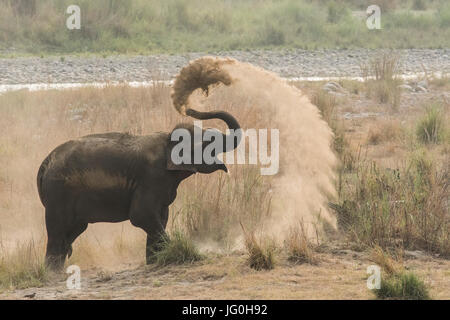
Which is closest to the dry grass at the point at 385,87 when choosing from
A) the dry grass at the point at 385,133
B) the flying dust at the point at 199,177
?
the dry grass at the point at 385,133

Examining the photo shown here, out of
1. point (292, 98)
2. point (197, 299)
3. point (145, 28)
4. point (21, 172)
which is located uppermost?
point (145, 28)

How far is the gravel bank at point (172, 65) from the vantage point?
20.6 metres

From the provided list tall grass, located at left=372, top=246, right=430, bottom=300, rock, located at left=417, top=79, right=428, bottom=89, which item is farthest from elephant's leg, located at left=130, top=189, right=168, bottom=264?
rock, located at left=417, top=79, right=428, bottom=89

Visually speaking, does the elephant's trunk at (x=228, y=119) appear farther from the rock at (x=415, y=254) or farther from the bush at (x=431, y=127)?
the bush at (x=431, y=127)

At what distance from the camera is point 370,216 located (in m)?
8.52

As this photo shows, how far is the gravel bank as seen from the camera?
67.7 ft

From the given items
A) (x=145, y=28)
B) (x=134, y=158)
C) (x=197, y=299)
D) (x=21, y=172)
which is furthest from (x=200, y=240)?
(x=145, y=28)

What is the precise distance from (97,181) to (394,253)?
256 centimetres

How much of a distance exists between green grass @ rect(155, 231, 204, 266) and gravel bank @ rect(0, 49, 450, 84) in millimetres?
11673

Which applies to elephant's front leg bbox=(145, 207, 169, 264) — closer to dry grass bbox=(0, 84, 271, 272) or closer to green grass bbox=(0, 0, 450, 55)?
dry grass bbox=(0, 84, 271, 272)

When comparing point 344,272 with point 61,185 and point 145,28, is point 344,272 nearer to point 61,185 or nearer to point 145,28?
point 61,185

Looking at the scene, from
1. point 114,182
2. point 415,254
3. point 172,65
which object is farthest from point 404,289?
point 172,65

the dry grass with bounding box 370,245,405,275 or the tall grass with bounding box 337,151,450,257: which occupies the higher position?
the tall grass with bounding box 337,151,450,257

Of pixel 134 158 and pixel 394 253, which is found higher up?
pixel 134 158
